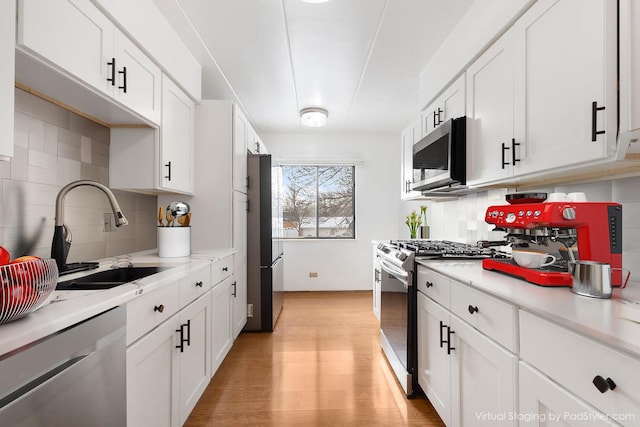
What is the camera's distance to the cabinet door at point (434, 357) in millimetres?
1542

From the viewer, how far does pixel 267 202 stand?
10.1 ft

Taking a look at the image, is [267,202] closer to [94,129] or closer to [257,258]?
[257,258]

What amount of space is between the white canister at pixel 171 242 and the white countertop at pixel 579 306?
1.71m

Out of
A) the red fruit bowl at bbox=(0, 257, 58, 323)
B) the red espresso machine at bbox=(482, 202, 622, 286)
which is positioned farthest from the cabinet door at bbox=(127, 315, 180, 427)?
the red espresso machine at bbox=(482, 202, 622, 286)

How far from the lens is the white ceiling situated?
1893 millimetres

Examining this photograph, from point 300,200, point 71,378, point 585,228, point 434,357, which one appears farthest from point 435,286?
point 300,200

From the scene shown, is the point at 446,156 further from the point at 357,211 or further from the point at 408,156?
the point at 357,211

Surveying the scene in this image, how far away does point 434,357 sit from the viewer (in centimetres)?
169

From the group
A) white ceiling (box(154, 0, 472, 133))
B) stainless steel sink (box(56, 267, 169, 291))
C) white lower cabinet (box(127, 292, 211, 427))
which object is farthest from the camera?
white ceiling (box(154, 0, 472, 133))

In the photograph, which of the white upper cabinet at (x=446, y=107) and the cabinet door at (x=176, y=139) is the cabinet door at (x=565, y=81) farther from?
the cabinet door at (x=176, y=139)

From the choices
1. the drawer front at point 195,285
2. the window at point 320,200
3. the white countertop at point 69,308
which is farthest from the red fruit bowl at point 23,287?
the window at point 320,200

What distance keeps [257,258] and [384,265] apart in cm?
129

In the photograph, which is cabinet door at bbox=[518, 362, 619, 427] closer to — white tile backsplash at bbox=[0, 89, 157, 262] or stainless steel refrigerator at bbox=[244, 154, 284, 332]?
white tile backsplash at bbox=[0, 89, 157, 262]

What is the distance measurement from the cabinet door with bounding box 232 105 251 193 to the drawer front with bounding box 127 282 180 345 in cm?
128
